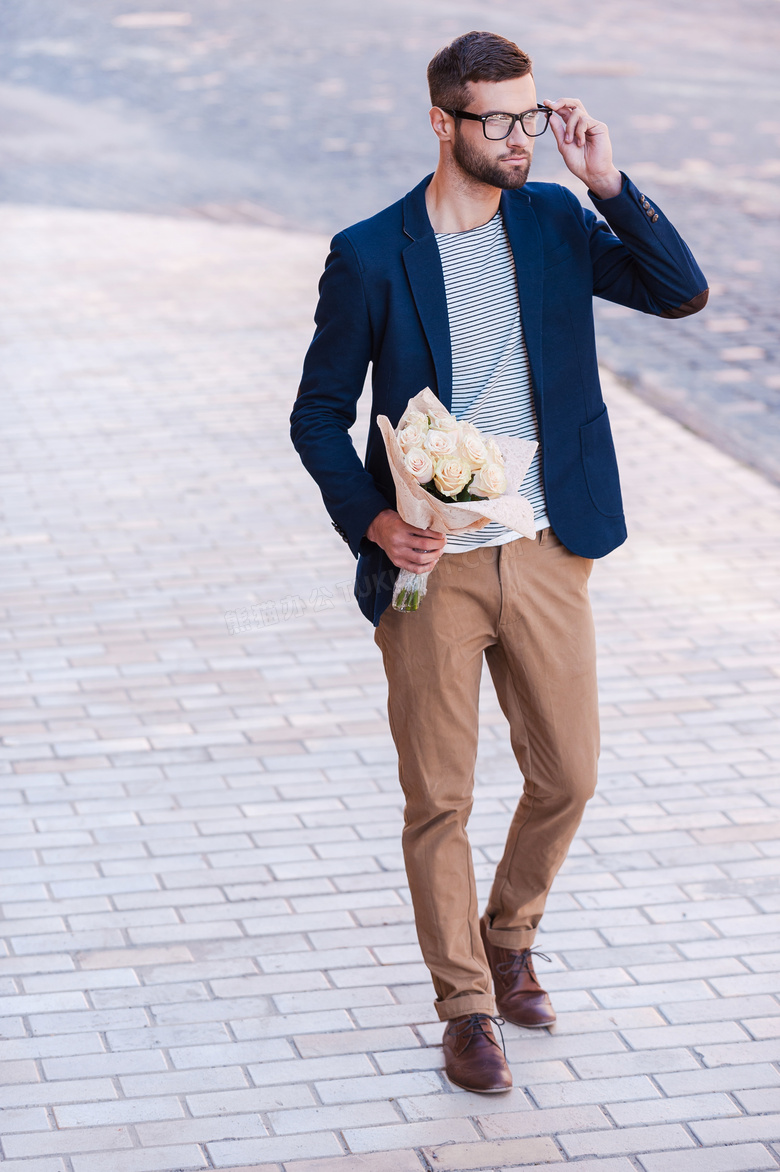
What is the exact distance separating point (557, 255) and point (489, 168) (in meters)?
0.30

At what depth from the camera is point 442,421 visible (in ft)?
9.79

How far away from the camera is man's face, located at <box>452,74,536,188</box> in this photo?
3.04 m

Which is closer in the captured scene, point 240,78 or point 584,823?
point 584,823

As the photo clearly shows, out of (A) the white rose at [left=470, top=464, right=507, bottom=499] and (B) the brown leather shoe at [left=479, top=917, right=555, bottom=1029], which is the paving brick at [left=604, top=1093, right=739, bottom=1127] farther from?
(A) the white rose at [left=470, top=464, right=507, bottom=499]

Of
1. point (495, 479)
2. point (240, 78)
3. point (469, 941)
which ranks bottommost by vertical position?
point (240, 78)

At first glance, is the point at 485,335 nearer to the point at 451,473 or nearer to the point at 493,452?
the point at 493,452

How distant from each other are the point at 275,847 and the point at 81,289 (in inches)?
311

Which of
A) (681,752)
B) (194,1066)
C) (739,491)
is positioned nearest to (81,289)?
(739,491)

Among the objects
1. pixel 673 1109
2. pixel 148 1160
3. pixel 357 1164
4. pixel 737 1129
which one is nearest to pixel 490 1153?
pixel 357 1164

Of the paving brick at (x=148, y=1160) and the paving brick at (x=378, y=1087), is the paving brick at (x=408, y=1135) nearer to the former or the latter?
the paving brick at (x=378, y=1087)

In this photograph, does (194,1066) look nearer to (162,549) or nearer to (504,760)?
(504,760)

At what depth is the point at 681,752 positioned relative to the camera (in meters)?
5.07

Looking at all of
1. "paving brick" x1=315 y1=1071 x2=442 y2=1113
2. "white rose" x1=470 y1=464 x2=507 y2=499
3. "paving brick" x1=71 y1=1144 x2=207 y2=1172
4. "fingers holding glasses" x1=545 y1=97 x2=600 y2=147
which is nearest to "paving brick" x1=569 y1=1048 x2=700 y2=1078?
"paving brick" x1=315 y1=1071 x2=442 y2=1113

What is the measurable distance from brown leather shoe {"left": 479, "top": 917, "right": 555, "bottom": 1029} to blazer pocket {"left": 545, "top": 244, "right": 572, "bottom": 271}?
1.58 m
